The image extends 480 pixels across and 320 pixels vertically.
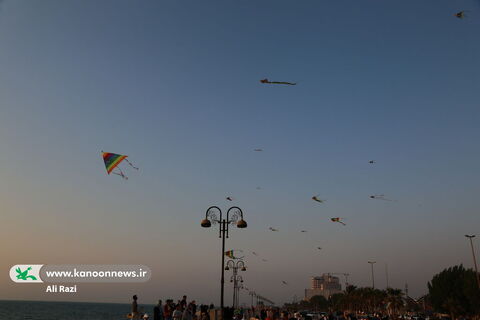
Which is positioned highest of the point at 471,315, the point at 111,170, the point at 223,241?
the point at 111,170

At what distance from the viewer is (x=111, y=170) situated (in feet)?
65.3

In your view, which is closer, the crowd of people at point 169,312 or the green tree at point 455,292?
the crowd of people at point 169,312

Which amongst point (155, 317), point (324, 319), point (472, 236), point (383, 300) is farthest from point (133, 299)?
point (383, 300)

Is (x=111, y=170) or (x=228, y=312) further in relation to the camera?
(x=228, y=312)

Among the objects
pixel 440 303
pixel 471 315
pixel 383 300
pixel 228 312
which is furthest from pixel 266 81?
pixel 383 300

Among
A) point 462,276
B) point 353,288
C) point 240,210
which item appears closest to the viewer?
point 240,210

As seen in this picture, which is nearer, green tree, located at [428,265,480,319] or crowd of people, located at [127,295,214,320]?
crowd of people, located at [127,295,214,320]

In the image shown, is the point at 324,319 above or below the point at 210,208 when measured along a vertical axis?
below

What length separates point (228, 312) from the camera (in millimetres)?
21328

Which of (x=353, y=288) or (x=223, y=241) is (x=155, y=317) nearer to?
(x=223, y=241)

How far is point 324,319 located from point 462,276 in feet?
122

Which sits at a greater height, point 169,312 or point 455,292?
point 455,292

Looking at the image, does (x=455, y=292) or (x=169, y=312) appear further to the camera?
(x=455, y=292)

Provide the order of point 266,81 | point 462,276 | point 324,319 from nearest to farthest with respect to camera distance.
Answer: point 266,81 < point 324,319 < point 462,276
